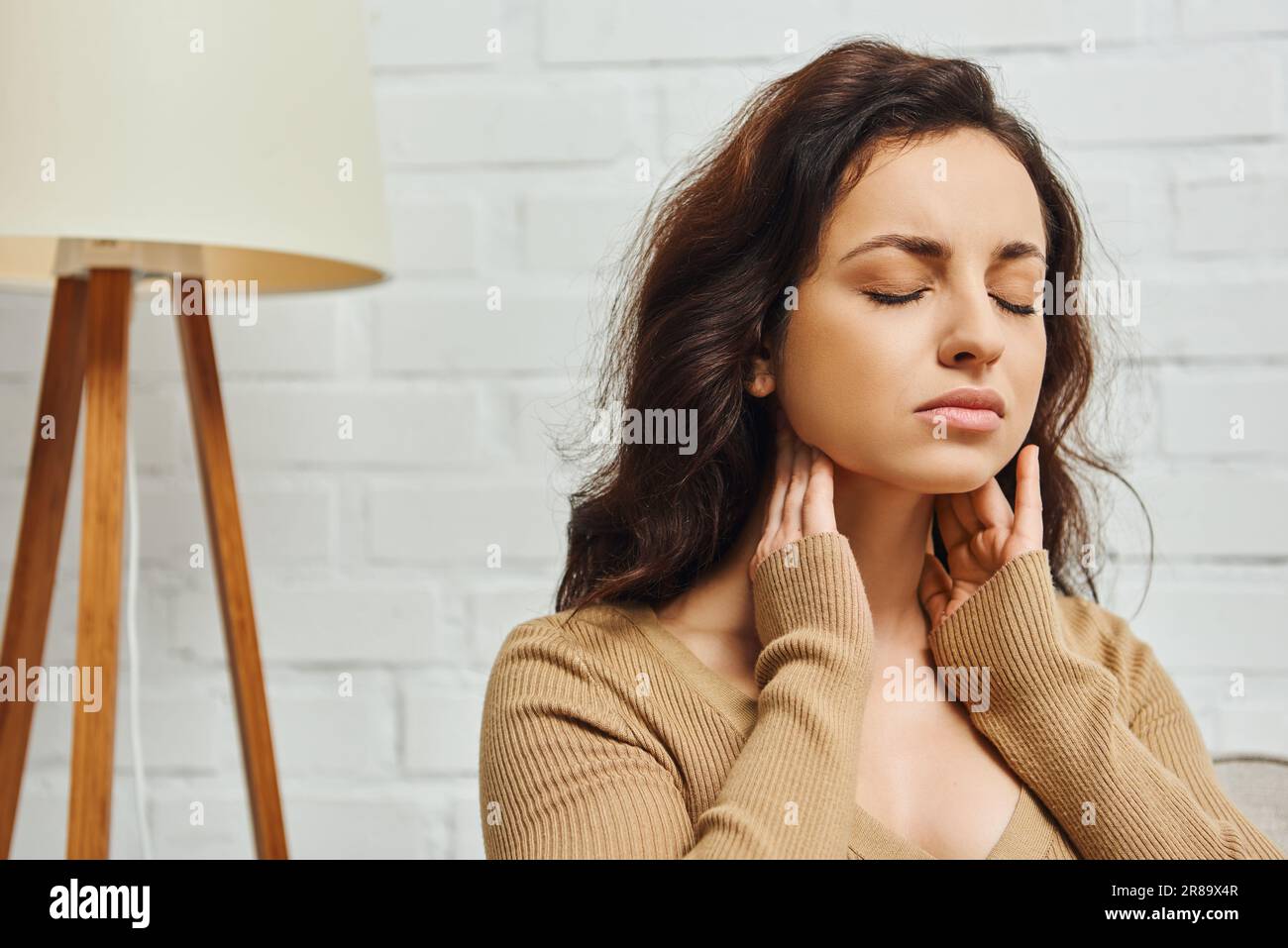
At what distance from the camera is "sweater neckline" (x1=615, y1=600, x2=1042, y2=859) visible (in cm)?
93

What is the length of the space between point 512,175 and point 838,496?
690mm

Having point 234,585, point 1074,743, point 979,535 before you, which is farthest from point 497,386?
point 1074,743

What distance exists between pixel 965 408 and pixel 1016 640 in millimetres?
208

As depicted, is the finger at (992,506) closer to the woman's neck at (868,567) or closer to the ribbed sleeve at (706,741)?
the woman's neck at (868,567)

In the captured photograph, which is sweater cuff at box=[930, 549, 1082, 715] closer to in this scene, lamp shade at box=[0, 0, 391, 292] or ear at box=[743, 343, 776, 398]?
ear at box=[743, 343, 776, 398]

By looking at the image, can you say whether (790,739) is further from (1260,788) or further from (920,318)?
(1260,788)

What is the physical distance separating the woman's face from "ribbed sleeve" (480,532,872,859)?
0.10 m

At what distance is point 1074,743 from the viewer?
99 centimetres

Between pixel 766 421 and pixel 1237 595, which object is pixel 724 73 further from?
pixel 1237 595

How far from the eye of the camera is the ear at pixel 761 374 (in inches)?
40.4

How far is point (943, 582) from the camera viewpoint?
113cm

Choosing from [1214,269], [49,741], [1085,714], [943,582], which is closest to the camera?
[1085,714]

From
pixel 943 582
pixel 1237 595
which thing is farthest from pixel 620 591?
pixel 1237 595

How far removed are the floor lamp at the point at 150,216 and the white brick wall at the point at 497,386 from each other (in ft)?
0.82
